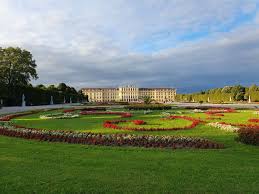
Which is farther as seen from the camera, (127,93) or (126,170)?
(127,93)

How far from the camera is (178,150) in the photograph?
7.79 metres

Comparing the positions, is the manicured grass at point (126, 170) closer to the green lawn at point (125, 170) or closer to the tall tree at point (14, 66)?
the green lawn at point (125, 170)

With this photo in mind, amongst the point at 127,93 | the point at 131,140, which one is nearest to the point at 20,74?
the point at 131,140

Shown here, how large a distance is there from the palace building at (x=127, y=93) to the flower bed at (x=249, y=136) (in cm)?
11101

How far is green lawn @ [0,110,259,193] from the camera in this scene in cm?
469

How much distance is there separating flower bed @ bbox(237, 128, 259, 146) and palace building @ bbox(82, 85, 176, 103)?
111 m

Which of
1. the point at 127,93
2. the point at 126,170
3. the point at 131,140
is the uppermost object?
the point at 127,93

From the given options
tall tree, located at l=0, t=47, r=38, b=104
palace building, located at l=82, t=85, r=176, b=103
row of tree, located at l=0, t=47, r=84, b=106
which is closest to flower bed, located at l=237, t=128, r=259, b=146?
row of tree, located at l=0, t=47, r=84, b=106

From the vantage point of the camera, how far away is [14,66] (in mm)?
50344

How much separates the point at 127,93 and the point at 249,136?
118797 mm

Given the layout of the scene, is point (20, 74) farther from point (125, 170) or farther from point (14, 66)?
point (125, 170)

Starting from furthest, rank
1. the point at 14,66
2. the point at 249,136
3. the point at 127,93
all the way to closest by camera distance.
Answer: the point at 127,93 → the point at 14,66 → the point at 249,136

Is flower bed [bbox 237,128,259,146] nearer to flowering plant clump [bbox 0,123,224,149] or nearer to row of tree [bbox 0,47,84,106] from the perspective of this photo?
flowering plant clump [bbox 0,123,224,149]

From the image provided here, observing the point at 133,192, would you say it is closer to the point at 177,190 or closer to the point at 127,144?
the point at 177,190
